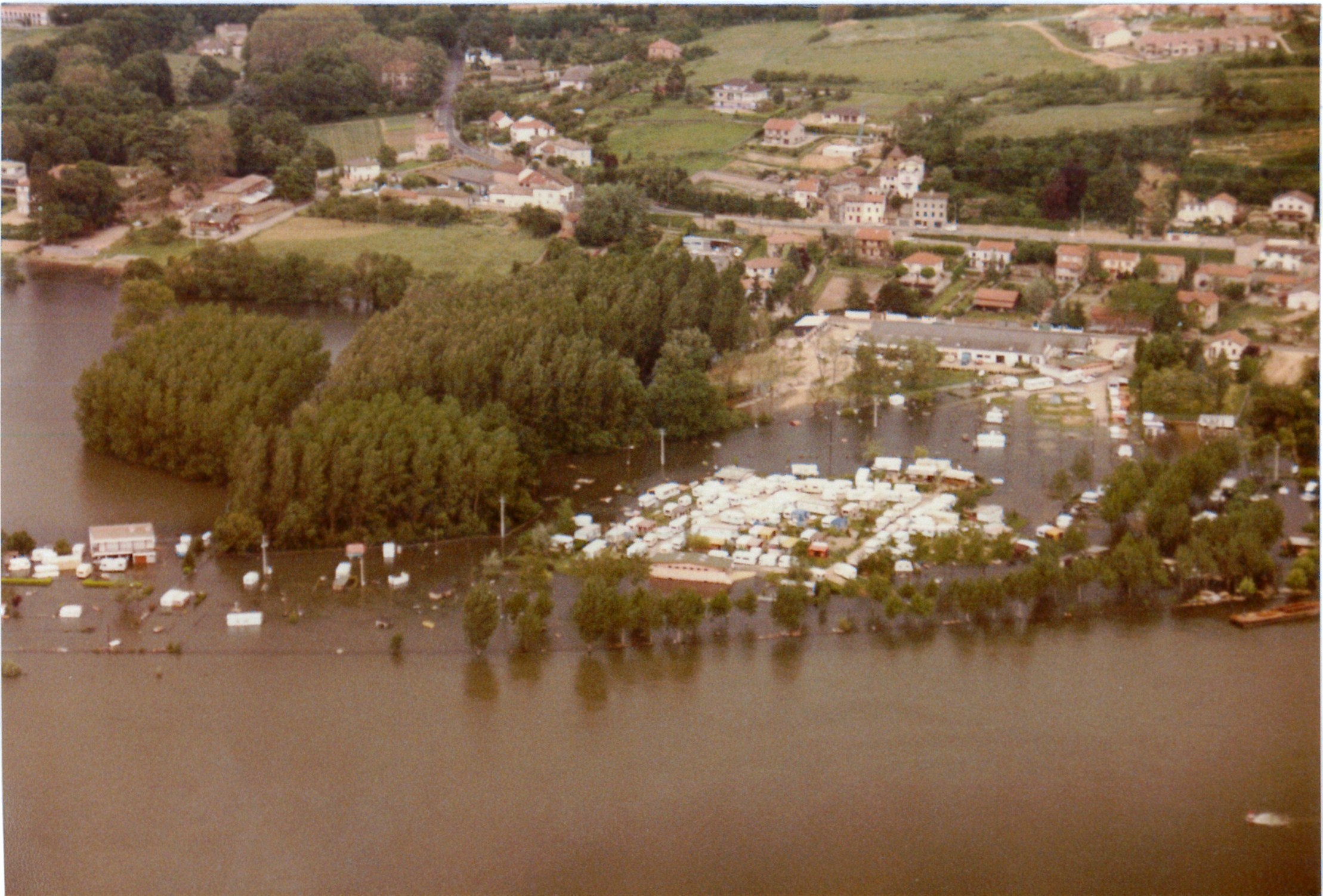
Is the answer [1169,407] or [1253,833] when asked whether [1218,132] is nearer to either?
[1169,407]

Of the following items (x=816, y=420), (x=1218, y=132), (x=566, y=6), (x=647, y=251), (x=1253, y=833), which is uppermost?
(x=566, y=6)

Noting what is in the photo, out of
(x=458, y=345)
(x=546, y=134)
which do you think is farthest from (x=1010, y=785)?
(x=546, y=134)

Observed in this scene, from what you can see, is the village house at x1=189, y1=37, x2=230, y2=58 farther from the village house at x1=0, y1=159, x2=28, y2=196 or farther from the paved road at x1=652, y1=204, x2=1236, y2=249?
the paved road at x1=652, y1=204, x2=1236, y2=249

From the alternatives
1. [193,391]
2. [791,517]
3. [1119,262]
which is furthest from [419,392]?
[1119,262]

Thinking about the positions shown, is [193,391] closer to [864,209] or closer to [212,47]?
[864,209]

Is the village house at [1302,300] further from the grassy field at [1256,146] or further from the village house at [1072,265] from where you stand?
Result: the village house at [1072,265]

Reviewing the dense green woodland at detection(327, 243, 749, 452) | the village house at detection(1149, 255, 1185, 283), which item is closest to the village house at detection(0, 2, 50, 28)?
the dense green woodland at detection(327, 243, 749, 452)

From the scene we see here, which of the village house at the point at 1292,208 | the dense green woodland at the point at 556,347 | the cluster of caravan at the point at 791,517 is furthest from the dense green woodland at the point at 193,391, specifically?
the village house at the point at 1292,208
